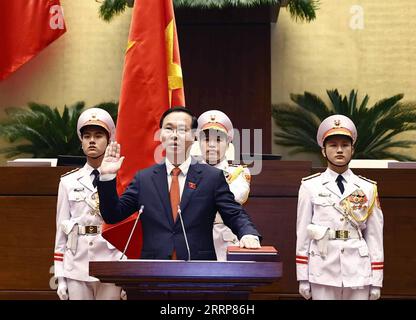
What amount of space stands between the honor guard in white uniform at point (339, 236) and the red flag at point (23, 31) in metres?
4.71

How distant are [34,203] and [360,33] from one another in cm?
441

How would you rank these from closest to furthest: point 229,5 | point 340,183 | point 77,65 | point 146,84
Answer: point 340,183, point 146,84, point 229,5, point 77,65

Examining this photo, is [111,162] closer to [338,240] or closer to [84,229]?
[84,229]

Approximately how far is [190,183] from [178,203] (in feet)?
0.34

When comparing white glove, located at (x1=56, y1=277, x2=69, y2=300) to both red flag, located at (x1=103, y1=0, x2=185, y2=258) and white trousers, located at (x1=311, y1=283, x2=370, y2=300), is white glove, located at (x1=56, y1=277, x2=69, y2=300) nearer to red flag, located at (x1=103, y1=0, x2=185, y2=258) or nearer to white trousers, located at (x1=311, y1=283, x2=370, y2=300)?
red flag, located at (x1=103, y1=0, x2=185, y2=258)

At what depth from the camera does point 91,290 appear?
4.82 metres

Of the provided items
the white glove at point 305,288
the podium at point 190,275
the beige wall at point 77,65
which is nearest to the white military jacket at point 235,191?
the white glove at point 305,288

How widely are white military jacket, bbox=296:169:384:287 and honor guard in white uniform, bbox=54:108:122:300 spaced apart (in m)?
1.11

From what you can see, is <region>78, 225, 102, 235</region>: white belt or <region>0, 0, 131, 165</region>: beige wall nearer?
<region>78, 225, 102, 235</region>: white belt

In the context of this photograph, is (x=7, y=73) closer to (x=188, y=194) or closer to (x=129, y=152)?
(x=129, y=152)

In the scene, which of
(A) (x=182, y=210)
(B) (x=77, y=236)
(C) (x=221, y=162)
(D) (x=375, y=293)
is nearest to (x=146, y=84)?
(C) (x=221, y=162)

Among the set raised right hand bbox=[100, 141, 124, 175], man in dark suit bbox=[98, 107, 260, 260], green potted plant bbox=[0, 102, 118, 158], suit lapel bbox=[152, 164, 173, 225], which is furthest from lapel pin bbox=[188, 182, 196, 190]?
green potted plant bbox=[0, 102, 118, 158]

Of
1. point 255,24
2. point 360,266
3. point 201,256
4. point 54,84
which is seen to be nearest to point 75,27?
point 54,84

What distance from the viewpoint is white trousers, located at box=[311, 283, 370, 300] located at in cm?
478
